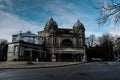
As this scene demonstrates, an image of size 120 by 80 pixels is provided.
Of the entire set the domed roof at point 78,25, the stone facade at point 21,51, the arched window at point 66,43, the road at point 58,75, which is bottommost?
Result: the road at point 58,75

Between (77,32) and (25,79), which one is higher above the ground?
(77,32)

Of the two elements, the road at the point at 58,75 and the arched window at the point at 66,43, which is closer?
the road at the point at 58,75

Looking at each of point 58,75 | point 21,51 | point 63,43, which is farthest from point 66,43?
point 58,75

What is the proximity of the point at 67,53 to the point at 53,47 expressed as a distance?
5.88 meters

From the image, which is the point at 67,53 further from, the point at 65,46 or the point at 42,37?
the point at 42,37

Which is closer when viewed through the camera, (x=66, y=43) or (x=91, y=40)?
(x=66, y=43)

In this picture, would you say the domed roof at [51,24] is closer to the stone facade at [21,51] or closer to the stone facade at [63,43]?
the stone facade at [63,43]

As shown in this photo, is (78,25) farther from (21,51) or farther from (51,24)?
(21,51)

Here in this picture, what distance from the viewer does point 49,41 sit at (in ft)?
291

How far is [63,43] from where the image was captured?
8994cm

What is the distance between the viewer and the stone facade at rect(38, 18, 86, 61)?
3450 inches

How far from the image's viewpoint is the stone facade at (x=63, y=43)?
8762 centimetres

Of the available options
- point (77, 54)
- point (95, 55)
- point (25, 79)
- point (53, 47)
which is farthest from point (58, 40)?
point (25, 79)

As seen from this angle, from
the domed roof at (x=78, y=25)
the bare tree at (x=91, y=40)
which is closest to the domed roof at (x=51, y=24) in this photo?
the domed roof at (x=78, y=25)
